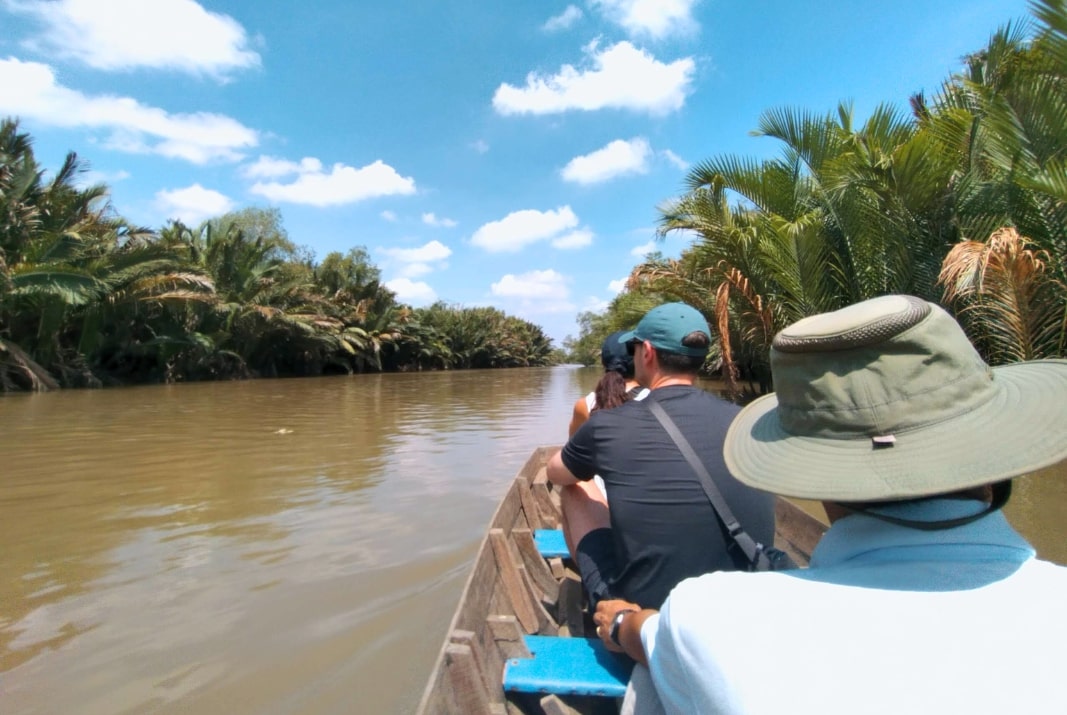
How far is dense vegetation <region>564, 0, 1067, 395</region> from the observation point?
6.58 m

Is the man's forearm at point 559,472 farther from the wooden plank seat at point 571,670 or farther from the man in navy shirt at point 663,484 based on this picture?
the wooden plank seat at point 571,670

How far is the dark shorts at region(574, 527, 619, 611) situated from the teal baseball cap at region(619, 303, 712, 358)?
0.72m

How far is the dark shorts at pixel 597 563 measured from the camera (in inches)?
84.6

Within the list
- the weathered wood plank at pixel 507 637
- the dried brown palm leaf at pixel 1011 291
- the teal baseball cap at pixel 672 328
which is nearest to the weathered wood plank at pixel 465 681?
the weathered wood plank at pixel 507 637

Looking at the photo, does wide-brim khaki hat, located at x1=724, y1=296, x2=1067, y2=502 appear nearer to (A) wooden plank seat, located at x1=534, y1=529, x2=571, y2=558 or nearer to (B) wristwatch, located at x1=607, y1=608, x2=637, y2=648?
(B) wristwatch, located at x1=607, y1=608, x2=637, y2=648

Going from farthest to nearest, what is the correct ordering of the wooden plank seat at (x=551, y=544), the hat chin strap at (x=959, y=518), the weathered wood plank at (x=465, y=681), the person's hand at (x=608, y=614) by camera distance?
the wooden plank seat at (x=551, y=544) < the weathered wood plank at (x=465, y=681) < the person's hand at (x=608, y=614) < the hat chin strap at (x=959, y=518)

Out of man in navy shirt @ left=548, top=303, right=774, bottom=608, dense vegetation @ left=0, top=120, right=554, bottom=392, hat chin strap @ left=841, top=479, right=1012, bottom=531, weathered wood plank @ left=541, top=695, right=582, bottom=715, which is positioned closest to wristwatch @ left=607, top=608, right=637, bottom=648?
man in navy shirt @ left=548, top=303, right=774, bottom=608

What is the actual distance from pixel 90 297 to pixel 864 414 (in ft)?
69.1

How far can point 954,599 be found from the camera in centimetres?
82

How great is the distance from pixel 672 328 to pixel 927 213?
7726mm

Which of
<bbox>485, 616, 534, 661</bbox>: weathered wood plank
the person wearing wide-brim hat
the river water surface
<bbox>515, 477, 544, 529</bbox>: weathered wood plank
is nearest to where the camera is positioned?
the person wearing wide-brim hat

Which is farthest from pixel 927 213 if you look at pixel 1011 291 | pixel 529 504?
pixel 529 504

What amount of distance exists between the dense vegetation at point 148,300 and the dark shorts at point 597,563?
728 inches

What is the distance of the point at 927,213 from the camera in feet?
26.6
